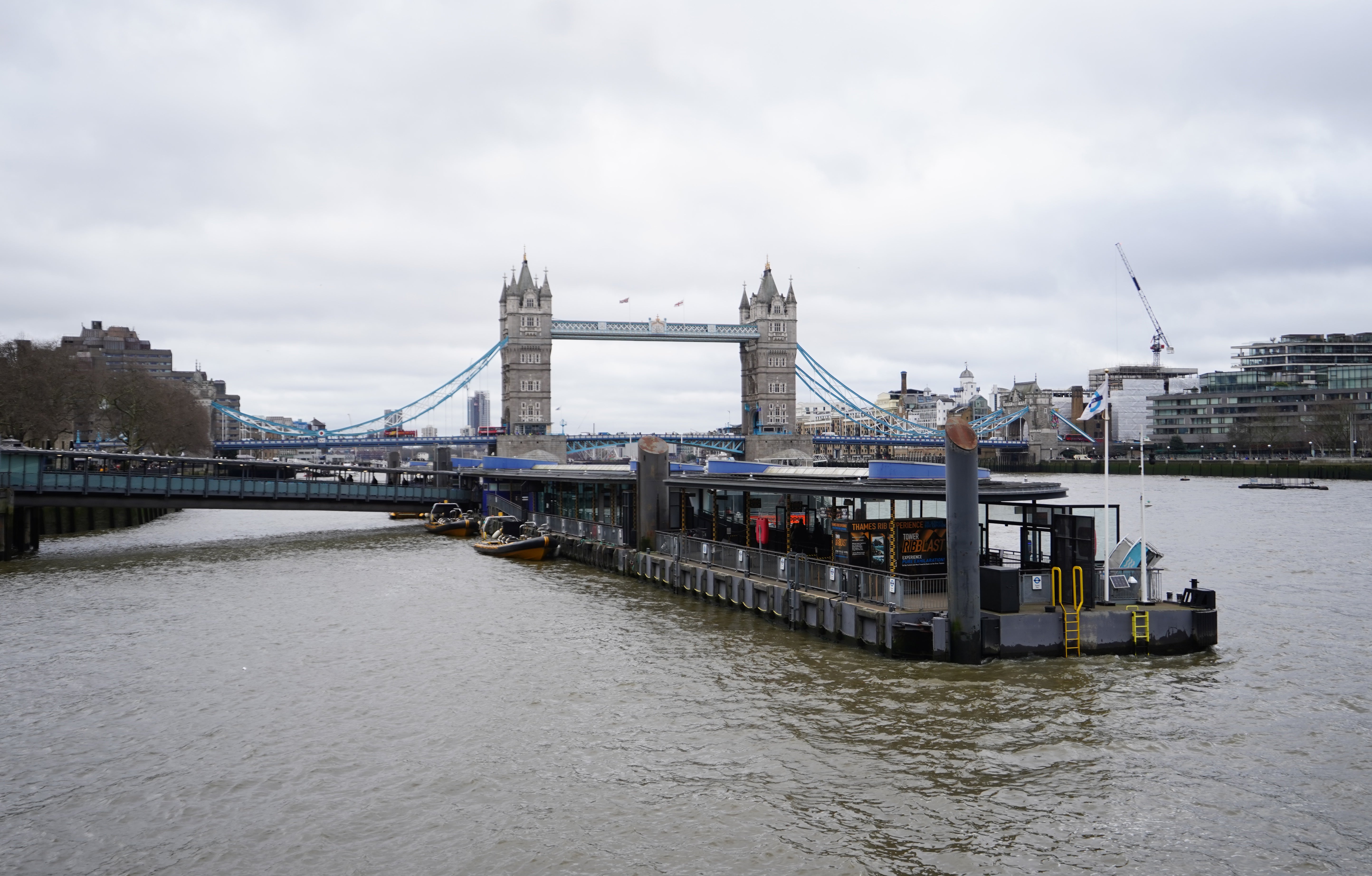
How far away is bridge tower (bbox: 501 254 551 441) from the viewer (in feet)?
520

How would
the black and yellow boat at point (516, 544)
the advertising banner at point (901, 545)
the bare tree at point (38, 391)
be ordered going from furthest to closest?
the bare tree at point (38, 391) < the black and yellow boat at point (516, 544) < the advertising banner at point (901, 545)

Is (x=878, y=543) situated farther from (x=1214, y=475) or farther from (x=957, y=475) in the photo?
(x=1214, y=475)

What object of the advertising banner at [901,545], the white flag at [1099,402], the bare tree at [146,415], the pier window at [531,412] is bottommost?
the advertising banner at [901,545]

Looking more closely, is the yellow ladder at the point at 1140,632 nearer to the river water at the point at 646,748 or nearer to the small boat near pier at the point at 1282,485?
the river water at the point at 646,748

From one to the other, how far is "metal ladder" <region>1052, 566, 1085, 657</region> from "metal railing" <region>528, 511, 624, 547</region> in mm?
19839

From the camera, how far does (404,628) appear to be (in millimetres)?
27969

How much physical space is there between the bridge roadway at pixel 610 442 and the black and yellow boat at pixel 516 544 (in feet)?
188

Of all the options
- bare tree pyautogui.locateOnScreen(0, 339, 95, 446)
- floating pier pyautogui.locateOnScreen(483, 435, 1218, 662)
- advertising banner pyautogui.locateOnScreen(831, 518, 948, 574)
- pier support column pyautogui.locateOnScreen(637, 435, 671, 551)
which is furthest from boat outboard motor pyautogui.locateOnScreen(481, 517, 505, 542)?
A: bare tree pyautogui.locateOnScreen(0, 339, 95, 446)

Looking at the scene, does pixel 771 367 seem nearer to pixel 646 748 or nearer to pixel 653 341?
pixel 653 341

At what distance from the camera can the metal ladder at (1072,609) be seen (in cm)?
2155

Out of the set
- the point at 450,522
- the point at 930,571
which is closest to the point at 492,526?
the point at 450,522

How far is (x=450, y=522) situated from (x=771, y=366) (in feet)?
390

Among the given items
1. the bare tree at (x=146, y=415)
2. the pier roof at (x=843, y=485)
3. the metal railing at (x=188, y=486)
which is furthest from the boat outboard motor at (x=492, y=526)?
the bare tree at (x=146, y=415)

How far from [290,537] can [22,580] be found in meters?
18.2
